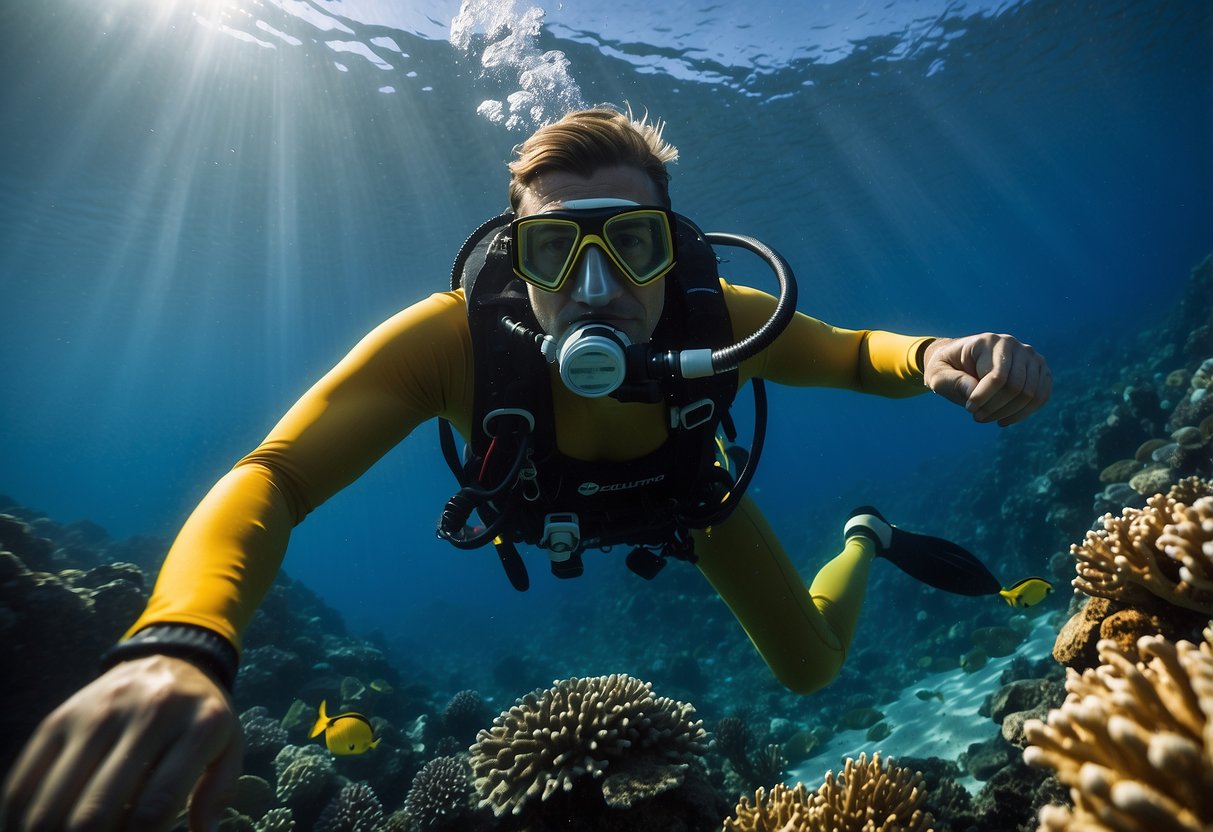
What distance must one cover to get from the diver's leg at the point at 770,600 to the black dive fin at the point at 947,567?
4.83 feet

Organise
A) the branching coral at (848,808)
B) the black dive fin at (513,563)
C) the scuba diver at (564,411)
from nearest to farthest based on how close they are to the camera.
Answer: the scuba diver at (564,411), the branching coral at (848,808), the black dive fin at (513,563)

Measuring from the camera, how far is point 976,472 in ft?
86.5

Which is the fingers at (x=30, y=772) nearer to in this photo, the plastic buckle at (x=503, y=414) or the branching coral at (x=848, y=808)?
the plastic buckle at (x=503, y=414)

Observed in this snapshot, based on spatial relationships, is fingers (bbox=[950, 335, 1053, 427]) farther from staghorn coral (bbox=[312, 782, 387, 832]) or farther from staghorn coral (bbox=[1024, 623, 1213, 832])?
staghorn coral (bbox=[312, 782, 387, 832])

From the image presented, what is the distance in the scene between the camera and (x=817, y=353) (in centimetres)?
400

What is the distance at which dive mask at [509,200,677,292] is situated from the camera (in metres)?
3.08

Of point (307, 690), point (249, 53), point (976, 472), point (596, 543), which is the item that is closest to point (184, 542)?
point (596, 543)

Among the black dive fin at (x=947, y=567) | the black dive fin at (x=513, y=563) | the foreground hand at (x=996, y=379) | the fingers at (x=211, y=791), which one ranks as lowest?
the black dive fin at (x=947, y=567)

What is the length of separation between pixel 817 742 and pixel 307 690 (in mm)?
8893

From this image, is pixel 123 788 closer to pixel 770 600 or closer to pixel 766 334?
pixel 766 334

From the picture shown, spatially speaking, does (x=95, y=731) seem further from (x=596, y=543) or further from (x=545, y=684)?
(x=545, y=684)

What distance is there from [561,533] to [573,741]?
4.03 ft

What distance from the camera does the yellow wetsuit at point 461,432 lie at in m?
1.85

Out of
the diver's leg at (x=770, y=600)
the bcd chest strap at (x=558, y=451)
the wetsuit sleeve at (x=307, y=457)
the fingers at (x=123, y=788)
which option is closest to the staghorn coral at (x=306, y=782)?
the bcd chest strap at (x=558, y=451)
